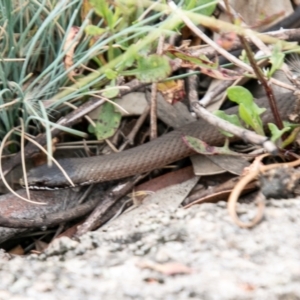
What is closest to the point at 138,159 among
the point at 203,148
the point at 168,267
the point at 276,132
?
the point at 203,148

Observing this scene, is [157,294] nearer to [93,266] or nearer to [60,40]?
[93,266]

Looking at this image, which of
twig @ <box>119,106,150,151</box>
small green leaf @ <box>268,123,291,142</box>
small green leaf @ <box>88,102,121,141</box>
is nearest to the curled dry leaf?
small green leaf @ <box>88,102,121,141</box>

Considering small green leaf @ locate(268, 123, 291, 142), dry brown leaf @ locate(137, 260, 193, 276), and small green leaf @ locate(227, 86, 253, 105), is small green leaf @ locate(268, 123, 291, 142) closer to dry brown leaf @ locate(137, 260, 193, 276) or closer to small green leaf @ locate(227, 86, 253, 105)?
small green leaf @ locate(227, 86, 253, 105)

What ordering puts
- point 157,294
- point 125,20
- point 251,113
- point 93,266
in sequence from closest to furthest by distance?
1. point 157,294
2. point 93,266
3. point 251,113
4. point 125,20

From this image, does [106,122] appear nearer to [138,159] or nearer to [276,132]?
[138,159]

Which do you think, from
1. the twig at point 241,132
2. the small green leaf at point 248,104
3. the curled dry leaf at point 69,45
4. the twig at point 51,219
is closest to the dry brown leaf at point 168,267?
the twig at point 241,132

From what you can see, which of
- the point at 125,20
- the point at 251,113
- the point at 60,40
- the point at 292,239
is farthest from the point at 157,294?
the point at 60,40
